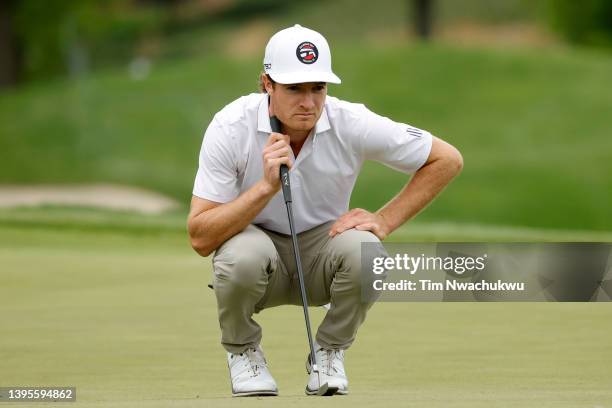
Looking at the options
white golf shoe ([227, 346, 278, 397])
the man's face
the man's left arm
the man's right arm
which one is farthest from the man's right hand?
white golf shoe ([227, 346, 278, 397])

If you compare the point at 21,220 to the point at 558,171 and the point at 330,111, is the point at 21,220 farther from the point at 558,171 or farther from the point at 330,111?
the point at 558,171

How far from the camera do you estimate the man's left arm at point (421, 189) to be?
190 inches

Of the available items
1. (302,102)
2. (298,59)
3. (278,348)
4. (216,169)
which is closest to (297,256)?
(216,169)

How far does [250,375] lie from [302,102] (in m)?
0.94

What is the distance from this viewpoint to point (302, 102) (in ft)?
15.0

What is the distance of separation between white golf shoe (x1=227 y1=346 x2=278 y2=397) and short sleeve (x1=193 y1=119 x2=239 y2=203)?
0.56 metres

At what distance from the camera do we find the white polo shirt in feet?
15.2

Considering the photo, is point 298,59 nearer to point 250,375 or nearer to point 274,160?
point 274,160

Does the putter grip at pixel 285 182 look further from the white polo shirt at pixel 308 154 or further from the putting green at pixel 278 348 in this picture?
the putting green at pixel 278 348

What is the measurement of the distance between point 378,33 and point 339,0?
4.43 metres

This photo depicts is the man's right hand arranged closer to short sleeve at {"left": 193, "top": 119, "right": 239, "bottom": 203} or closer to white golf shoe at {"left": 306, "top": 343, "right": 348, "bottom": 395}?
short sleeve at {"left": 193, "top": 119, "right": 239, "bottom": 203}

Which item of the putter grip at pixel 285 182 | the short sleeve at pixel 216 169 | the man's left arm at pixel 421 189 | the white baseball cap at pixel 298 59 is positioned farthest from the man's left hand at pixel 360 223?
the white baseball cap at pixel 298 59

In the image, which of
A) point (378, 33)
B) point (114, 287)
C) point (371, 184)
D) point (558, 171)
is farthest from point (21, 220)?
point (378, 33)

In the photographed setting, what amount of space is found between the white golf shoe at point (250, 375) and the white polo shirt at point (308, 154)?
0.48 meters
